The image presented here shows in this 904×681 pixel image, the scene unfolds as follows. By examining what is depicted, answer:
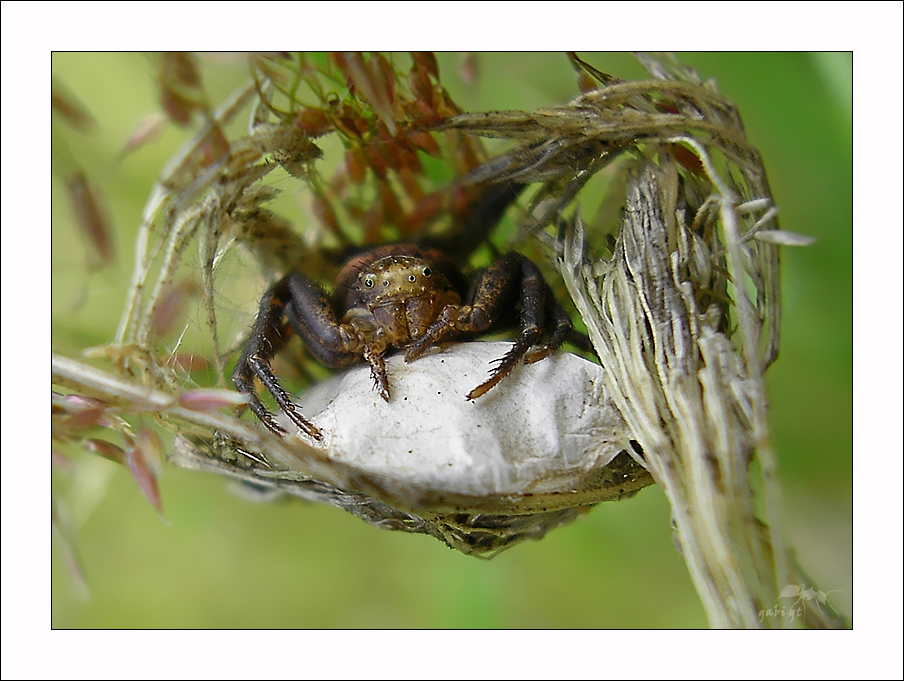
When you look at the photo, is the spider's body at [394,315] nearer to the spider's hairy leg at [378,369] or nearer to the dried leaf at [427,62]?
the spider's hairy leg at [378,369]

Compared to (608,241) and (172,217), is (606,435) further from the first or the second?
(172,217)

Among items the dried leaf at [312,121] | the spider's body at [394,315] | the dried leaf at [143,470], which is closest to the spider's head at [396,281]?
the spider's body at [394,315]

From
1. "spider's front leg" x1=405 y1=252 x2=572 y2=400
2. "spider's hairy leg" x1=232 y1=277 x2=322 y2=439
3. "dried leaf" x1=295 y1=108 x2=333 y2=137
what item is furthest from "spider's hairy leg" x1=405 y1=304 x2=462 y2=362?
"dried leaf" x1=295 y1=108 x2=333 y2=137

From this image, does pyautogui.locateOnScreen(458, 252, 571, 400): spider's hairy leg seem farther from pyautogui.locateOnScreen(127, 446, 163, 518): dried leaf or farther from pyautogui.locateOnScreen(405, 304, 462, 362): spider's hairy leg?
pyautogui.locateOnScreen(127, 446, 163, 518): dried leaf

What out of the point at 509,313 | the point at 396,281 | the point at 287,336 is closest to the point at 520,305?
the point at 509,313

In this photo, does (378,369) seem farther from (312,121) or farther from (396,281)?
(312,121)

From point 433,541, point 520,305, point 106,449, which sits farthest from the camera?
point 433,541
